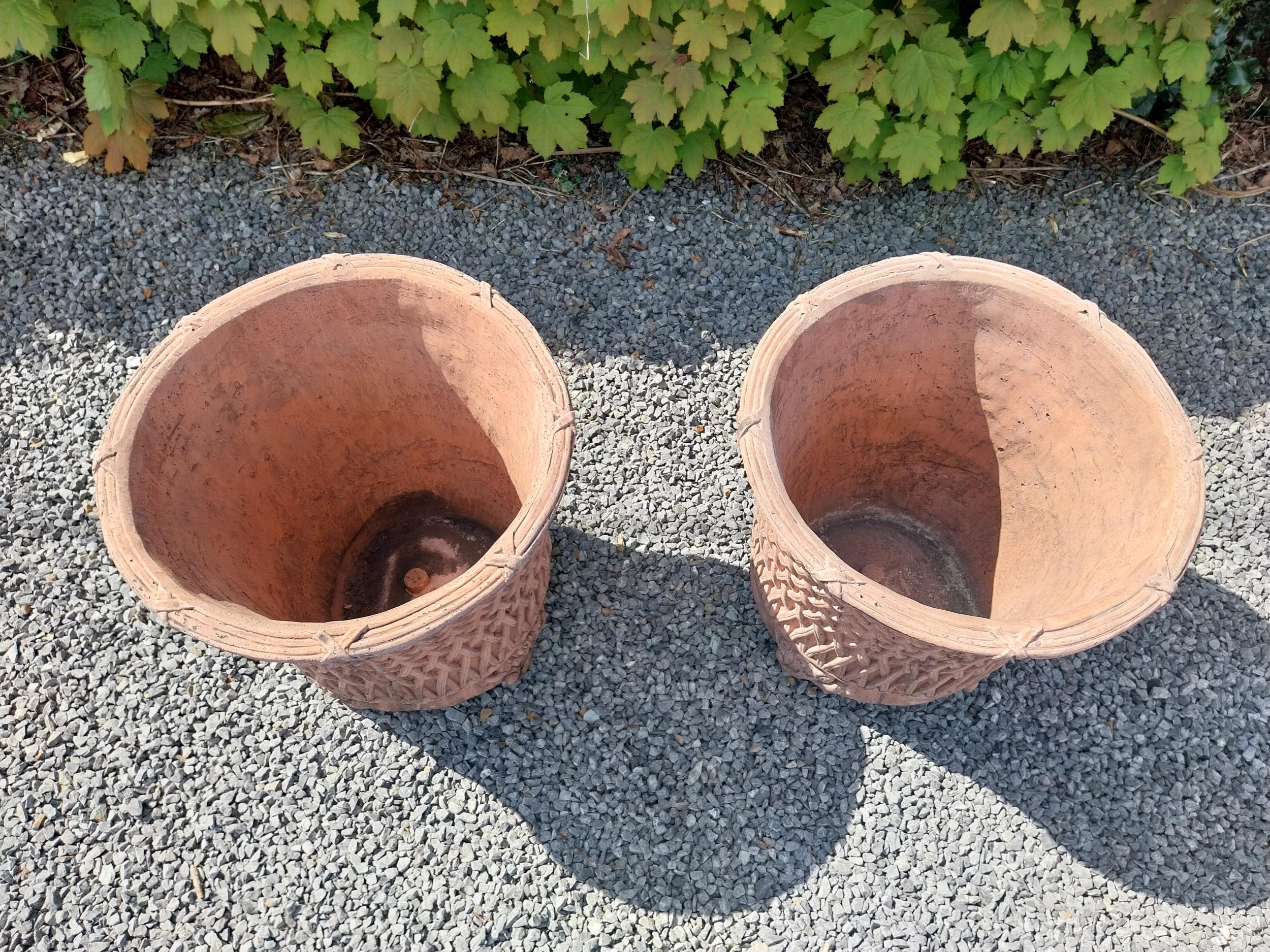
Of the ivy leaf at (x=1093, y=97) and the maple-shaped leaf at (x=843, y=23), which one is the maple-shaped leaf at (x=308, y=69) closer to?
the maple-shaped leaf at (x=843, y=23)

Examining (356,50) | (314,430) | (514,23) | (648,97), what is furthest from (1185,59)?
(314,430)

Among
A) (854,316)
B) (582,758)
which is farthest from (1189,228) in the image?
(582,758)

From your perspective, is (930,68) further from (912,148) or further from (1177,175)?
(1177,175)

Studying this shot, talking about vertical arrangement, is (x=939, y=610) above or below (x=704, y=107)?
below

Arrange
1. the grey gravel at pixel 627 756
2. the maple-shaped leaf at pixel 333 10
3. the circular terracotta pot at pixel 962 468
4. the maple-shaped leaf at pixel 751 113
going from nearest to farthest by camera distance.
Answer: the circular terracotta pot at pixel 962 468
the grey gravel at pixel 627 756
the maple-shaped leaf at pixel 333 10
the maple-shaped leaf at pixel 751 113

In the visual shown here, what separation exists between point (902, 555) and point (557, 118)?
2.01 meters

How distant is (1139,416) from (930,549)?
971 mm

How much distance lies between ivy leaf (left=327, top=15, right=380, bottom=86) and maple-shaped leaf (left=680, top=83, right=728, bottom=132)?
1.08 meters

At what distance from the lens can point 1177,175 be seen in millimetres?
3186

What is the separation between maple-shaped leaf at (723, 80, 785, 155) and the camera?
2768mm

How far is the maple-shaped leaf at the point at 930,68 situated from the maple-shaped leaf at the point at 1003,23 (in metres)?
0.11

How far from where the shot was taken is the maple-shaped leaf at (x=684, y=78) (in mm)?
2705

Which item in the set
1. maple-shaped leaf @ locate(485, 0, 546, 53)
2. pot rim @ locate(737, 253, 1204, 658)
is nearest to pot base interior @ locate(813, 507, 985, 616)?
pot rim @ locate(737, 253, 1204, 658)

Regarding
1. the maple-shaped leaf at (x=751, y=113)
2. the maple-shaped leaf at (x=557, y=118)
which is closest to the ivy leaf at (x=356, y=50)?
the maple-shaped leaf at (x=557, y=118)
